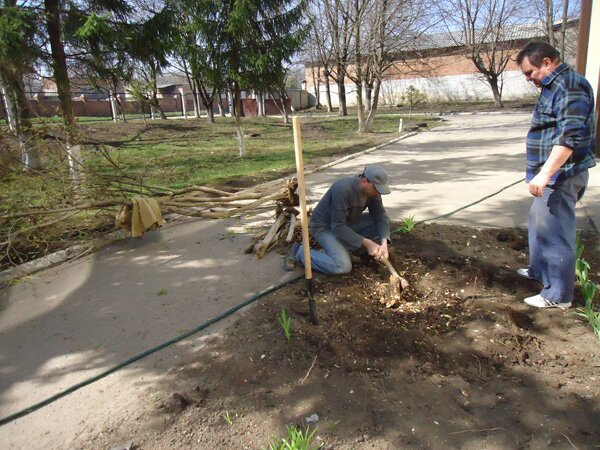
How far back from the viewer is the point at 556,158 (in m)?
2.92

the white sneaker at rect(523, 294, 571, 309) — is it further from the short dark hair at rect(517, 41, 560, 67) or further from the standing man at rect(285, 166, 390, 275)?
the short dark hair at rect(517, 41, 560, 67)

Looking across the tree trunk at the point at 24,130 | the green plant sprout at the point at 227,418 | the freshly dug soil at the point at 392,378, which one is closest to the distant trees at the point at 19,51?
the tree trunk at the point at 24,130

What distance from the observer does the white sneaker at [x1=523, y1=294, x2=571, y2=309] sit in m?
3.29

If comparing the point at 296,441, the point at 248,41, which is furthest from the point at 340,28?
the point at 296,441

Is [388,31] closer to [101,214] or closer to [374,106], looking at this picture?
[374,106]

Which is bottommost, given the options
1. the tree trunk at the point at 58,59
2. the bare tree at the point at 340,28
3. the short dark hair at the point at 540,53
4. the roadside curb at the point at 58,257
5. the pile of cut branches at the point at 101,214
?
the roadside curb at the point at 58,257

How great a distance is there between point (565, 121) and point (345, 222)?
6.17ft

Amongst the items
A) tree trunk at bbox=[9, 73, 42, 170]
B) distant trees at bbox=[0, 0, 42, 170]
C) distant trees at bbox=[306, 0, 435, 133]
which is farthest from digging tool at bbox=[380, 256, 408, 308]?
distant trees at bbox=[306, 0, 435, 133]

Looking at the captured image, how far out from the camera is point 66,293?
418 cm

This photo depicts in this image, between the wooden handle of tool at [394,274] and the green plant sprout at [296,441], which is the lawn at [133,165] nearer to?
the wooden handle of tool at [394,274]

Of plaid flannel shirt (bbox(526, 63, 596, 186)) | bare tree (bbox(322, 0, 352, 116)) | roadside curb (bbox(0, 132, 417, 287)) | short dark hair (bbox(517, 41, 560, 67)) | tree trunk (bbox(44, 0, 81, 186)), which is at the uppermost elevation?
bare tree (bbox(322, 0, 352, 116))

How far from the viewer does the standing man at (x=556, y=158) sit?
291 cm

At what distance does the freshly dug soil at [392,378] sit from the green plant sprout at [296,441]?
5 cm

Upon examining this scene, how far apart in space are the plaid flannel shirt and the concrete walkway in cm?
243
